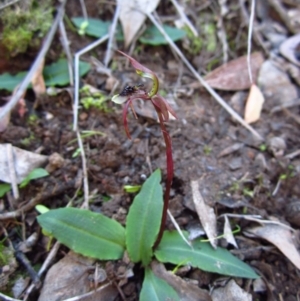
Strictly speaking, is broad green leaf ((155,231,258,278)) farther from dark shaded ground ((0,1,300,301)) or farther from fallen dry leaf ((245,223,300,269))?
fallen dry leaf ((245,223,300,269))

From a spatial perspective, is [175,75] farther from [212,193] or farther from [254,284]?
[254,284]

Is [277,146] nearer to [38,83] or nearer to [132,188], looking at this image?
[132,188]

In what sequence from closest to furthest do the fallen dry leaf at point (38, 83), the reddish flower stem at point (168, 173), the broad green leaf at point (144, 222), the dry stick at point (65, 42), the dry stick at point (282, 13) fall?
the reddish flower stem at point (168, 173) → the broad green leaf at point (144, 222) → the fallen dry leaf at point (38, 83) → the dry stick at point (65, 42) → the dry stick at point (282, 13)

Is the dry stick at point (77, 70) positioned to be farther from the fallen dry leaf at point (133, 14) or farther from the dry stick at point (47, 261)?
the dry stick at point (47, 261)

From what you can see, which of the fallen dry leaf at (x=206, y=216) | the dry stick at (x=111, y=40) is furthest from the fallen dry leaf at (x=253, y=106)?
the dry stick at (x=111, y=40)

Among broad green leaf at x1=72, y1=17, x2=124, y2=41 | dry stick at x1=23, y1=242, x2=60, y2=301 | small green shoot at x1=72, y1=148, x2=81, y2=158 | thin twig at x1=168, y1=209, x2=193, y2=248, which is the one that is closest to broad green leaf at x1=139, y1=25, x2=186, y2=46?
broad green leaf at x1=72, y1=17, x2=124, y2=41
